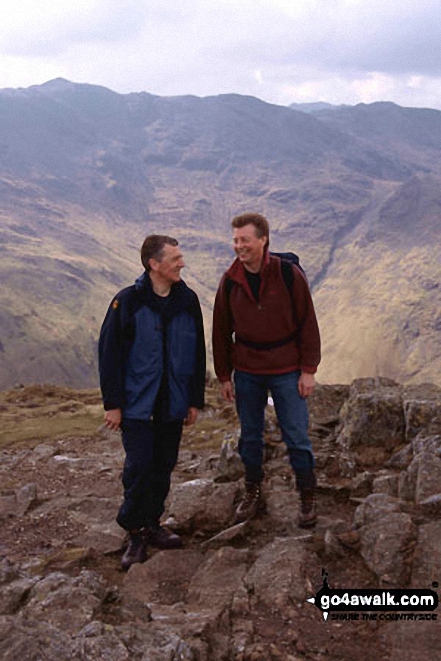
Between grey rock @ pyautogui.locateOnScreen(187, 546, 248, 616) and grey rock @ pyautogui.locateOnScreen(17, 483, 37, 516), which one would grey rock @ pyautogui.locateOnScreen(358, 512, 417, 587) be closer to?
grey rock @ pyautogui.locateOnScreen(187, 546, 248, 616)

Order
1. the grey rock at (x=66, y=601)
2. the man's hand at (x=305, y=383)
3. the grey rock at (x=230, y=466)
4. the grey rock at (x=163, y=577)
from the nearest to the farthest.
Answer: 1. the grey rock at (x=66, y=601)
2. the grey rock at (x=163, y=577)
3. the man's hand at (x=305, y=383)
4. the grey rock at (x=230, y=466)

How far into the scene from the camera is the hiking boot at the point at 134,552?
7.61 metres

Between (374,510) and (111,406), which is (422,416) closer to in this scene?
(374,510)

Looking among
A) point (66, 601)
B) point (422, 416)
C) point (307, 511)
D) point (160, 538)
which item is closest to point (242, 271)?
point (307, 511)

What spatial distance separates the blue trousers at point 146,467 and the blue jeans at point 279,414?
907 millimetres

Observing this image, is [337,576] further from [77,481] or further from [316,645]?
[77,481]

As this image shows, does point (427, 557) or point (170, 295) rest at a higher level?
point (170, 295)

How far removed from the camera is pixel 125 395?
728cm

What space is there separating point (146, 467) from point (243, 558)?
1.60 meters

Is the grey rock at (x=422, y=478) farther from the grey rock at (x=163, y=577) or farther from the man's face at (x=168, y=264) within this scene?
the man's face at (x=168, y=264)

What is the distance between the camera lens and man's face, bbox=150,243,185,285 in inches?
278

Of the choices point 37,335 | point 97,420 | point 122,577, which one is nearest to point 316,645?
point 122,577

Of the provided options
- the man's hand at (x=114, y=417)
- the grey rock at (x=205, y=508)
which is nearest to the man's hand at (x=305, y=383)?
the man's hand at (x=114, y=417)

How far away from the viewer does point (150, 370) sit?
722cm
